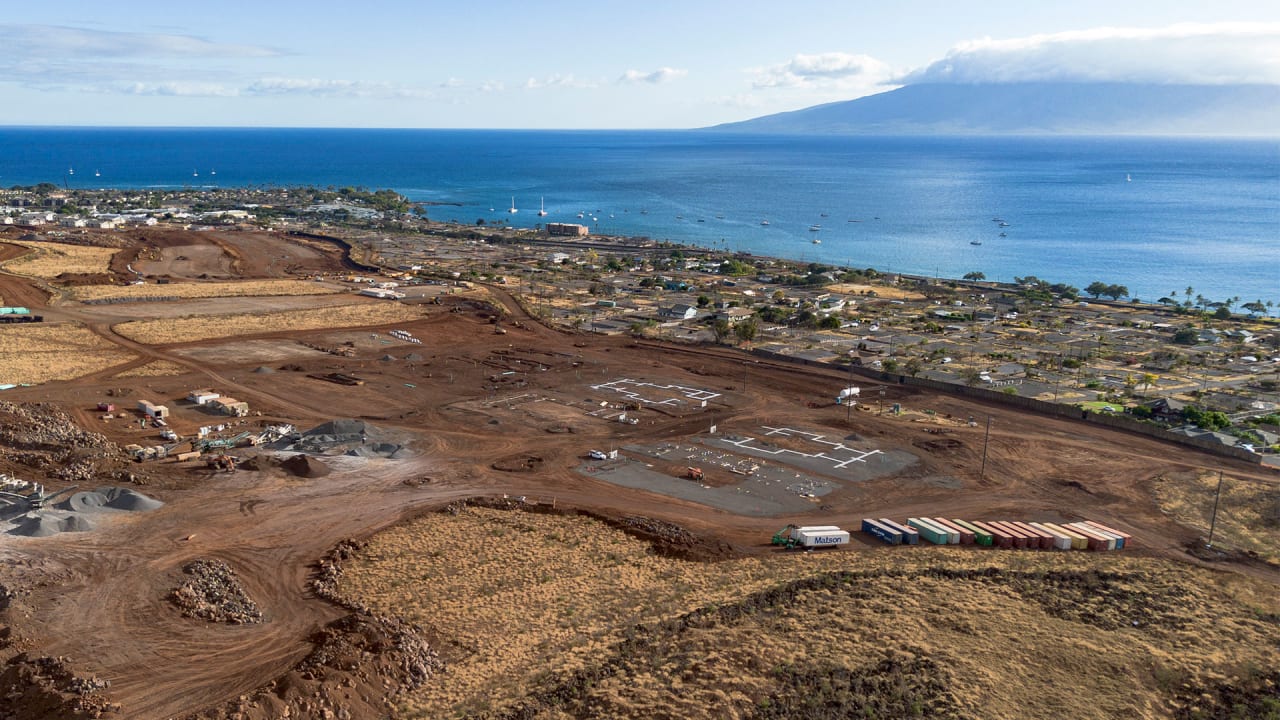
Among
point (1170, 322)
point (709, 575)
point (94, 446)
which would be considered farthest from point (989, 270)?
point (94, 446)

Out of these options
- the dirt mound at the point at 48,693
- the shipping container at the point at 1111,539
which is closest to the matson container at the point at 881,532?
the shipping container at the point at 1111,539

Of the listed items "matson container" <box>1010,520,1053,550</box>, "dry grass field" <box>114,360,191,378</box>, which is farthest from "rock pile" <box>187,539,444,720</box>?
"dry grass field" <box>114,360,191,378</box>

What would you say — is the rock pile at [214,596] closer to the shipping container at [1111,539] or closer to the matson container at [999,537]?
the matson container at [999,537]

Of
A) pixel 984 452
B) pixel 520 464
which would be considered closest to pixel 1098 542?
pixel 984 452

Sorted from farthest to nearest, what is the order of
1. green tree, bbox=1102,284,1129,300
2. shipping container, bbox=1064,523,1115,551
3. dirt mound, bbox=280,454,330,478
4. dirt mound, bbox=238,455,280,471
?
green tree, bbox=1102,284,1129,300, dirt mound, bbox=238,455,280,471, dirt mound, bbox=280,454,330,478, shipping container, bbox=1064,523,1115,551

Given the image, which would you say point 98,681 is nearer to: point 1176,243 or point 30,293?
point 30,293

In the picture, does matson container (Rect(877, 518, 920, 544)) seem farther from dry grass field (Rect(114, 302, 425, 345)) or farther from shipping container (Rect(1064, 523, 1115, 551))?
dry grass field (Rect(114, 302, 425, 345))
